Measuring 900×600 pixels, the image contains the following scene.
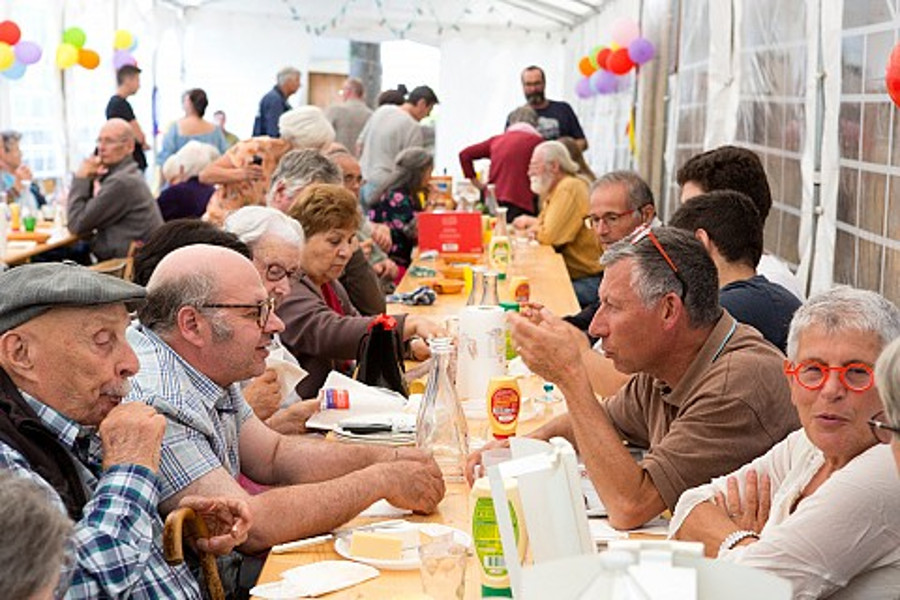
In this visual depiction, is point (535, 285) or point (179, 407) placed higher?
point (179, 407)

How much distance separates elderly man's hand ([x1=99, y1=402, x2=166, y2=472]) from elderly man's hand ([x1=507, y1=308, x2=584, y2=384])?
82cm

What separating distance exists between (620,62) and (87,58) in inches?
185

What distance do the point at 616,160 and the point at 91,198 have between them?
24.5ft

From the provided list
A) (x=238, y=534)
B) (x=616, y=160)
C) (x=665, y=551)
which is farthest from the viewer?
(x=616, y=160)

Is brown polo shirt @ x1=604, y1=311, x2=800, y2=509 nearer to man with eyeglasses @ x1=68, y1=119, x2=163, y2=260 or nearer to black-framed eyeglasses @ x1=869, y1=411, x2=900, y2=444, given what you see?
black-framed eyeglasses @ x1=869, y1=411, x2=900, y2=444

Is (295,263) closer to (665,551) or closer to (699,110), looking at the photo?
(665,551)

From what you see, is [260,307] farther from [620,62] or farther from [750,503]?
[620,62]

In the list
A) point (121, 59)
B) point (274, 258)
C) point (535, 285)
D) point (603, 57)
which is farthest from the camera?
point (121, 59)

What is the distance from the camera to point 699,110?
925 cm

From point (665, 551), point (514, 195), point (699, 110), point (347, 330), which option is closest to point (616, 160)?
point (514, 195)

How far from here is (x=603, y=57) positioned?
44.0 feet

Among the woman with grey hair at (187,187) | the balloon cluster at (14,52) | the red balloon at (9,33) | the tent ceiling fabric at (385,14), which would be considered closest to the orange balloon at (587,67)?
the tent ceiling fabric at (385,14)

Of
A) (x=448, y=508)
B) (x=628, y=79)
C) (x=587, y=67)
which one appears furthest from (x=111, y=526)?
(x=587, y=67)

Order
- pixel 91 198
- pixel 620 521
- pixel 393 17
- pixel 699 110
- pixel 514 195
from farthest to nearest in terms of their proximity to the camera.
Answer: pixel 393 17 < pixel 514 195 < pixel 699 110 < pixel 91 198 < pixel 620 521
